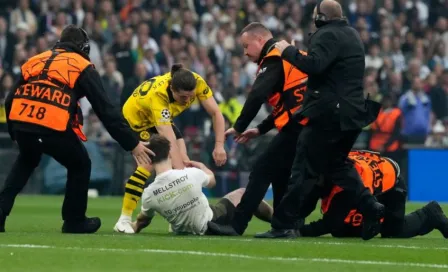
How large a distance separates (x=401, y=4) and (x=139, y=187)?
18.5m

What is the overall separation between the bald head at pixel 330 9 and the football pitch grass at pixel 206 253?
6.68 ft

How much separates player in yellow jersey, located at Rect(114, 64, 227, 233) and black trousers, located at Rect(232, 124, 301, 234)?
54cm

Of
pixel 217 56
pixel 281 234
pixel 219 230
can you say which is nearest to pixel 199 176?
pixel 219 230

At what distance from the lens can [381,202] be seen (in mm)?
13328

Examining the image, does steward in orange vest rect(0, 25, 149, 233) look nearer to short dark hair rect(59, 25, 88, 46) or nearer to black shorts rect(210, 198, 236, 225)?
short dark hair rect(59, 25, 88, 46)

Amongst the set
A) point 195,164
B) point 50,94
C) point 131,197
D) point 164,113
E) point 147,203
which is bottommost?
point 131,197

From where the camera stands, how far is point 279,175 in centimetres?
1347

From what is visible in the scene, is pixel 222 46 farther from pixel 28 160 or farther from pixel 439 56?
pixel 28 160

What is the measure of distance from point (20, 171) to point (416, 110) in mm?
13990

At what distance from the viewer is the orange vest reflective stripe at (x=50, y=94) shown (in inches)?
507

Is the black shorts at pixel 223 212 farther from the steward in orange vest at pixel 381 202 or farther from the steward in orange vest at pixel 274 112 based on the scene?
the steward in orange vest at pixel 381 202

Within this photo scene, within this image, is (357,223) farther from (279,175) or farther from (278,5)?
(278,5)

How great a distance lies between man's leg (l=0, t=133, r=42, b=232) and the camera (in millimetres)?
13102

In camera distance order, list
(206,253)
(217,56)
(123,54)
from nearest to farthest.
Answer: (206,253), (123,54), (217,56)
